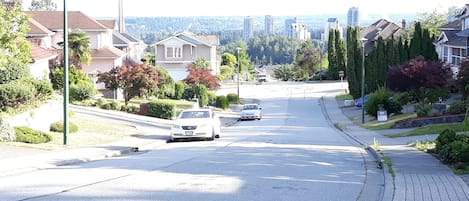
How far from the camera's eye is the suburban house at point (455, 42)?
56.6 m

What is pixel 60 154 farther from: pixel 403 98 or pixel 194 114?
pixel 403 98

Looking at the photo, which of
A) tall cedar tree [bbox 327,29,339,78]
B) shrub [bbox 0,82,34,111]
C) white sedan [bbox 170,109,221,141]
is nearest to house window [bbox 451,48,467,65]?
white sedan [bbox 170,109,221,141]

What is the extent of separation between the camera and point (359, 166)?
18656 mm

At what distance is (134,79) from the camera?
153 ft

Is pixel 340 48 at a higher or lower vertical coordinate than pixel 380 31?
lower

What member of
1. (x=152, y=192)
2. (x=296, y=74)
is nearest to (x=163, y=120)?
(x=152, y=192)

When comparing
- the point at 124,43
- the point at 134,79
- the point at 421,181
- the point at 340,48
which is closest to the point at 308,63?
the point at 340,48

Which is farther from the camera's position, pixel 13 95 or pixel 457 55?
pixel 457 55

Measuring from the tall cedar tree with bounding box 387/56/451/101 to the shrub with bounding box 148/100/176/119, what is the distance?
1472cm

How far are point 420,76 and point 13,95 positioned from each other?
91.9 ft

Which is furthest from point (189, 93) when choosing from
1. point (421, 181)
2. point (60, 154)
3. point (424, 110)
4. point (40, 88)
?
point (421, 181)

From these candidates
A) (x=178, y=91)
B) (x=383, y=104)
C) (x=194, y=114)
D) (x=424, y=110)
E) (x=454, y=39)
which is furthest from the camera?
(x=178, y=91)

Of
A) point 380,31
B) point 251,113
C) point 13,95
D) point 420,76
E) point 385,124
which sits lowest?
point 385,124

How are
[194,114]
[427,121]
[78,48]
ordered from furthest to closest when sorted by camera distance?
1. [78,48]
2. [427,121]
3. [194,114]
